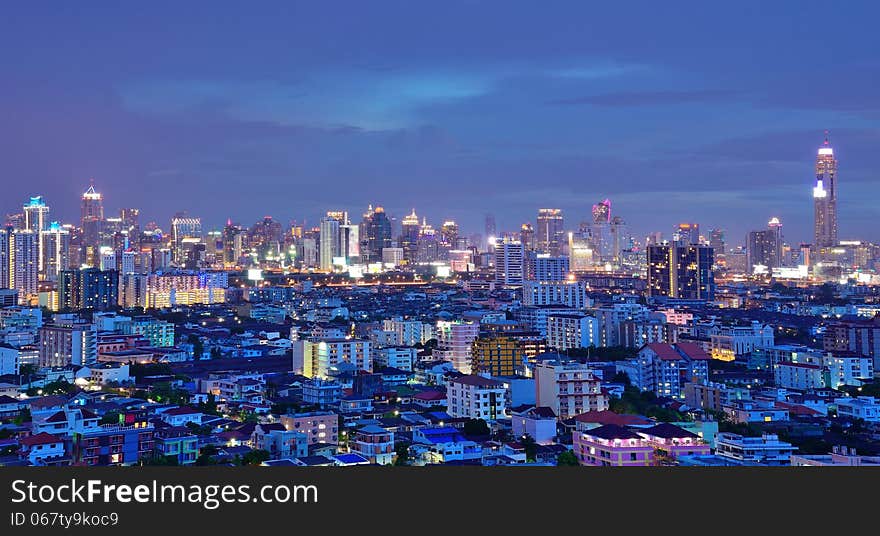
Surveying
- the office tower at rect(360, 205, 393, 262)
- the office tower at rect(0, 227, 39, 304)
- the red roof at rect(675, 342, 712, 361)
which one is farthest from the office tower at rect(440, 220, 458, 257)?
the red roof at rect(675, 342, 712, 361)

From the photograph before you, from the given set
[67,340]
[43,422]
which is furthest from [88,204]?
[43,422]

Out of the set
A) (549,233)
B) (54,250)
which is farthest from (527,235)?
(54,250)

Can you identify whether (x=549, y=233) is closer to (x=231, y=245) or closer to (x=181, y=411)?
(x=231, y=245)

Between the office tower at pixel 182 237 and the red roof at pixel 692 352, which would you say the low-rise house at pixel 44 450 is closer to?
the red roof at pixel 692 352

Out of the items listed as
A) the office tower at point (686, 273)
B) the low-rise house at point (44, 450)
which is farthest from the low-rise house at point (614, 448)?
the office tower at point (686, 273)

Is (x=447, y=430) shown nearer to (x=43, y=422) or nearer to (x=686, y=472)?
(x=43, y=422)

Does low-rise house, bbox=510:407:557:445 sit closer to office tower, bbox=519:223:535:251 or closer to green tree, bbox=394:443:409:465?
green tree, bbox=394:443:409:465

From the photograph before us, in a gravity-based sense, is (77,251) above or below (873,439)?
above
